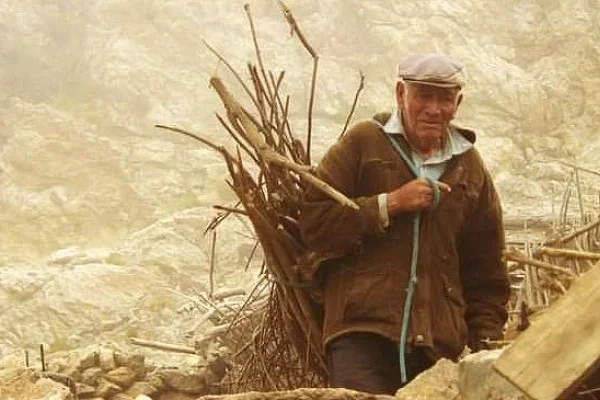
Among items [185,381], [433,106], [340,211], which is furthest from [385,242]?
[185,381]

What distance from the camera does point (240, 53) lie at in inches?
852

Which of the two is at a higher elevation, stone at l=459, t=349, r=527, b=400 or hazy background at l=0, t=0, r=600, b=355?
hazy background at l=0, t=0, r=600, b=355

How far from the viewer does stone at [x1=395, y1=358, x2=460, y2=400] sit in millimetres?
1884

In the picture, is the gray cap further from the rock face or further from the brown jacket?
the rock face

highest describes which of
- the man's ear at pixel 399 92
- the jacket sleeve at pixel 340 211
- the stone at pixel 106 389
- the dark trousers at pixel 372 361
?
the man's ear at pixel 399 92

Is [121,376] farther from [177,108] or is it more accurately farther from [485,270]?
[177,108]

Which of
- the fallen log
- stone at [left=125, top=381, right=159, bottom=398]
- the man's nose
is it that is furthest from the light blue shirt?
stone at [left=125, top=381, right=159, bottom=398]

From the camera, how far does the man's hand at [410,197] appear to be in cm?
256

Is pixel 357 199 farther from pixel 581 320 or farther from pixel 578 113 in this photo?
pixel 578 113

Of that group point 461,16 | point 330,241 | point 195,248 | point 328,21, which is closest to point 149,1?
point 328,21

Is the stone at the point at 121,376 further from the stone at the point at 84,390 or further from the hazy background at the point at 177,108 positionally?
the hazy background at the point at 177,108

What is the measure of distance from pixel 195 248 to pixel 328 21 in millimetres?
7759

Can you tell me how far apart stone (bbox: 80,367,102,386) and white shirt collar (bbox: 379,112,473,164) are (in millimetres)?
4926

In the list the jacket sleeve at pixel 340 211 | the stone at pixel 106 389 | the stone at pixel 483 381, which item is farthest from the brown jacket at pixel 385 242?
the stone at pixel 106 389
